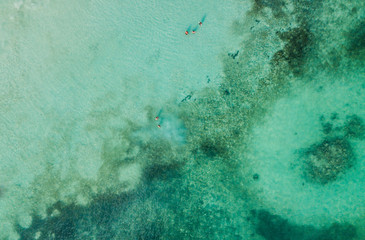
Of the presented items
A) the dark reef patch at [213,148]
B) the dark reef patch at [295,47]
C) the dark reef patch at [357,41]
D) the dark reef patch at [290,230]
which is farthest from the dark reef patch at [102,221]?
the dark reef patch at [357,41]

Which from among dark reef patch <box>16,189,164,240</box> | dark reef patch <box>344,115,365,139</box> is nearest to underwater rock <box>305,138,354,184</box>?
dark reef patch <box>344,115,365,139</box>

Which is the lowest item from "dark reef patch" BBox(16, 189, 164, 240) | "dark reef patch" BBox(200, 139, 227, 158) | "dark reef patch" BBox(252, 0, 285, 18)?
"dark reef patch" BBox(16, 189, 164, 240)

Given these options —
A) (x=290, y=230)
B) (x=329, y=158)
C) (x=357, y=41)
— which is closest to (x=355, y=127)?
(x=329, y=158)

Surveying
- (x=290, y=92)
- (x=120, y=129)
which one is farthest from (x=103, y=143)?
(x=290, y=92)

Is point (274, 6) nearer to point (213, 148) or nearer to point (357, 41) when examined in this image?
point (357, 41)

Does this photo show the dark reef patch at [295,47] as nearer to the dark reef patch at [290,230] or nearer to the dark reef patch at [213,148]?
the dark reef patch at [213,148]

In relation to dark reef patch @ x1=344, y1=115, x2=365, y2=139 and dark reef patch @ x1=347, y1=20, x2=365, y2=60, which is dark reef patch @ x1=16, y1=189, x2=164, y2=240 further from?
dark reef patch @ x1=347, y1=20, x2=365, y2=60

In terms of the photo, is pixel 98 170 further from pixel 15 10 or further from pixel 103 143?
pixel 15 10
